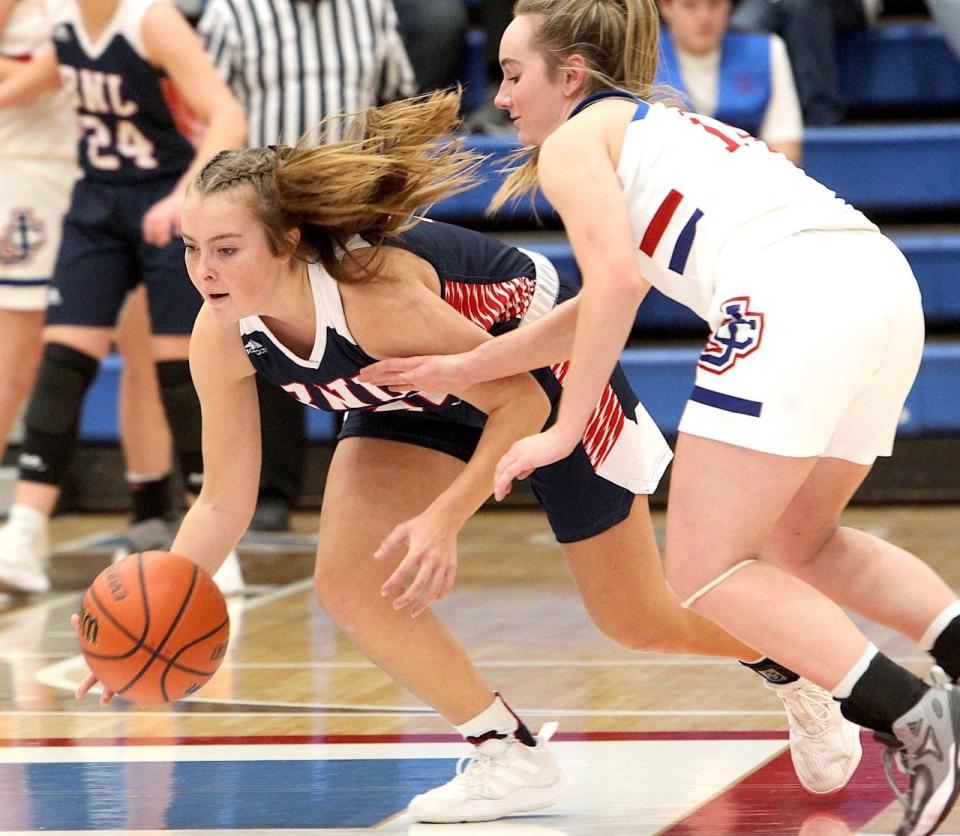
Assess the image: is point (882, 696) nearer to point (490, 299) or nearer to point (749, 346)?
point (749, 346)

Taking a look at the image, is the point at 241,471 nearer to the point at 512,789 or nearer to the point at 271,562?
the point at 512,789

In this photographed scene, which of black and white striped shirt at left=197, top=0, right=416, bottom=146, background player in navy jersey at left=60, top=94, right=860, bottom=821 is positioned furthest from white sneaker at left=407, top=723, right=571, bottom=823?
black and white striped shirt at left=197, top=0, right=416, bottom=146

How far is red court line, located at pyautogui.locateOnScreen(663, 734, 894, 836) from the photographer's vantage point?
3004 mm

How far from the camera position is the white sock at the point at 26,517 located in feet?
18.0

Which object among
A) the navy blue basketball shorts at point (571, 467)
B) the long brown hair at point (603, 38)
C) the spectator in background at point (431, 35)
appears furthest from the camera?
the spectator in background at point (431, 35)

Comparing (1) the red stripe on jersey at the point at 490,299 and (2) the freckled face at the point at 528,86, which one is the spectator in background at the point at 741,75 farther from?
(2) the freckled face at the point at 528,86

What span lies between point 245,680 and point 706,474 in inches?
78.3

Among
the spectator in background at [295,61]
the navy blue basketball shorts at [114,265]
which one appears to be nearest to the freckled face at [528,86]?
the navy blue basketball shorts at [114,265]

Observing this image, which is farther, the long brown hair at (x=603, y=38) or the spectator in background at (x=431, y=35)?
the spectator in background at (x=431, y=35)

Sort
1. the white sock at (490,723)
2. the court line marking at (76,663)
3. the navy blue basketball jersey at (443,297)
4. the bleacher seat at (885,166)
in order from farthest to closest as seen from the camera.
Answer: the bleacher seat at (885,166)
the court line marking at (76,663)
the white sock at (490,723)
the navy blue basketball jersey at (443,297)

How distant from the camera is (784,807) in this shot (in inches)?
124

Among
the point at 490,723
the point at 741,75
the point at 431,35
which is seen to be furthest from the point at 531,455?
the point at 431,35

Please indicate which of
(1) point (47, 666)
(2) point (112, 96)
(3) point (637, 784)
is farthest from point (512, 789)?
(2) point (112, 96)

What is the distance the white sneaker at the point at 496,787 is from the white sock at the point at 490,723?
2 cm
